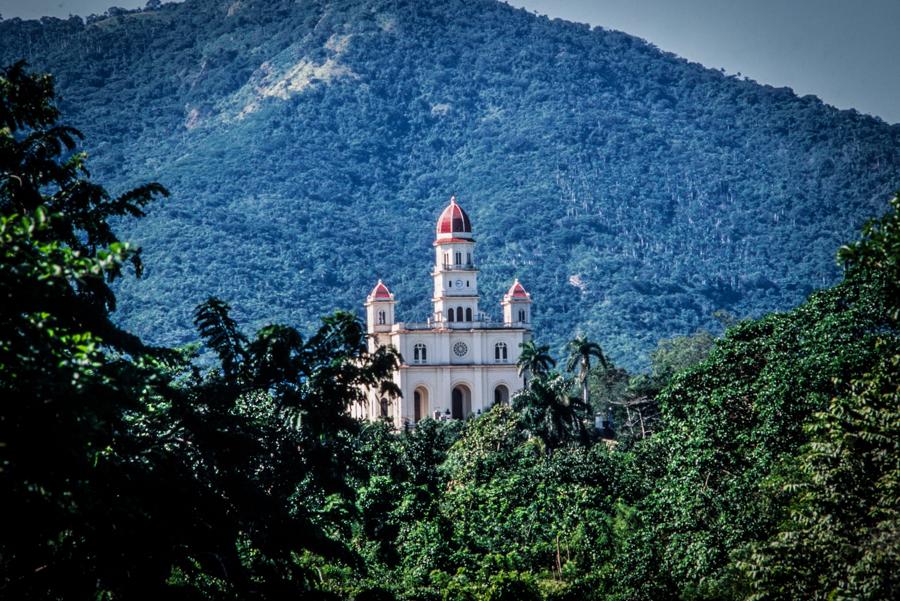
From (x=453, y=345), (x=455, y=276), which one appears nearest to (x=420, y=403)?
(x=453, y=345)

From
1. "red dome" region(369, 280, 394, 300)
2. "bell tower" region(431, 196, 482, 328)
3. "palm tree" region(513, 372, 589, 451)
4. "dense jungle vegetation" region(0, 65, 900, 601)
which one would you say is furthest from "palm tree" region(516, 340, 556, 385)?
"dense jungle vegetation" region(0, 65, 900, 601)

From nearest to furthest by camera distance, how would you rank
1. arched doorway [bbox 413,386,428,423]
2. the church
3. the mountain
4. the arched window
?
the church → the arched window → arched doorway [bbox 413,386,428,423] → the mountain

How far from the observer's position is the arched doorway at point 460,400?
76938mm

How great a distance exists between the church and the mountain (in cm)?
2998

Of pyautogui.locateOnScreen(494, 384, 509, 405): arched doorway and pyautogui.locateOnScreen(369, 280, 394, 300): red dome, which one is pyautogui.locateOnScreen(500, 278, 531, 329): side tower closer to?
pyautogui.locateOnScreen(494, 384, 509, 405): arched doorway

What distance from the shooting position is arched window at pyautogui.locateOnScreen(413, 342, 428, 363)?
75.9 meters

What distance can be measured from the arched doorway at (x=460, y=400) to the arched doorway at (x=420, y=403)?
1.53 meters

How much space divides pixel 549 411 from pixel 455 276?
23109 mm

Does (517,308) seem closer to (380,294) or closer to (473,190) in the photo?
(380,294)

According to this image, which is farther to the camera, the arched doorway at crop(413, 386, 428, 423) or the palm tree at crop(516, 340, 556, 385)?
the arched doorway at crop(413, 386, 428, 423)

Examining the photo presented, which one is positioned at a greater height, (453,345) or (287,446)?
(453,345)

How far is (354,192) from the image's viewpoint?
15375 cm

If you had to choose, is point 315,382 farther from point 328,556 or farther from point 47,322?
point 47,322

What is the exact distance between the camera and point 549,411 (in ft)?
178
